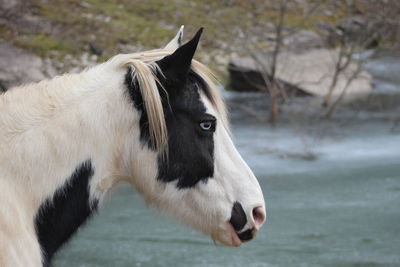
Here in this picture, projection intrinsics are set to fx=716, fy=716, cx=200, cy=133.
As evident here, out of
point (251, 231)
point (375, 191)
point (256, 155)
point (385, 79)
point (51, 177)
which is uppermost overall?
point (51, 177)

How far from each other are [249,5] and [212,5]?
2.63 ft

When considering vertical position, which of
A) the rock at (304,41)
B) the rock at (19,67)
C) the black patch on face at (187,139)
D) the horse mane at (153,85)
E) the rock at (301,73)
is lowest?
the rock at (304,41)

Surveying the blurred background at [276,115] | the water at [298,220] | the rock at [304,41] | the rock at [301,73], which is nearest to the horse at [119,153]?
the blurred background at [276,115]

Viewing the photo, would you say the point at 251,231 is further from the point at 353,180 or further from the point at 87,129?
the point at 353,180

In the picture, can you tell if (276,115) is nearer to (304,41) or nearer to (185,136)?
(304,41)

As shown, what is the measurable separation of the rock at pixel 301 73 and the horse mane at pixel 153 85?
966 centimetres

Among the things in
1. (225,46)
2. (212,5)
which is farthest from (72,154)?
(212,5)

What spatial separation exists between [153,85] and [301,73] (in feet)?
35.1

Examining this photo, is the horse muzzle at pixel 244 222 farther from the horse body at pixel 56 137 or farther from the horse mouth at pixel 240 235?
the horse body at pixel 56 137

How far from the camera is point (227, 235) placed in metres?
2.31

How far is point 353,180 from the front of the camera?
732 centimetres

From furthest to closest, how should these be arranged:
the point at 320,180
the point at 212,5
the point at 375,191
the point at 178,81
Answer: the point at 212,5
the point at 320,180
the point at 375,191
the point at 178,81

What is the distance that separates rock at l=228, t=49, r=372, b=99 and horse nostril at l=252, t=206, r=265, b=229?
9684mm

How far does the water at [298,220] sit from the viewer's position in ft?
17.6
